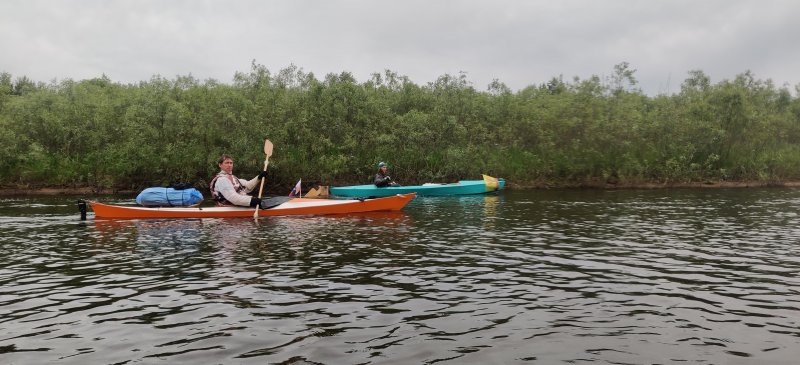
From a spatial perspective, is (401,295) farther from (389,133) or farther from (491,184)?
(389,133)

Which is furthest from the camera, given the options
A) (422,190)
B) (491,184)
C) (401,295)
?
(491,184)

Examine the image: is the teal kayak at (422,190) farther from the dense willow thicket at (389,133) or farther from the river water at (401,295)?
the river water at (401,295)

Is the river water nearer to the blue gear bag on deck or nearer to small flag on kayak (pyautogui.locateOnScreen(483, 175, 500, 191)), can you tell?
the blue gear bag on deck

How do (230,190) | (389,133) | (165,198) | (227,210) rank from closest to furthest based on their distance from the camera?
(230,190)
(227,210)
(165,198)
(389,133)

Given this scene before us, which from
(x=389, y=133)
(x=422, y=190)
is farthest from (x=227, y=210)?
(x=389, y=133)

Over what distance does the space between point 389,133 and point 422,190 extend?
38.5 ft

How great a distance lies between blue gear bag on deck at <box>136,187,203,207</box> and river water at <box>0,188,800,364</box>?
2708mm

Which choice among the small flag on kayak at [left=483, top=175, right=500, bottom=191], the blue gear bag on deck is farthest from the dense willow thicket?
the blue gear bag on deck

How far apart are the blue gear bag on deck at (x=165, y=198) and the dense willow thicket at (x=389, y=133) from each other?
17414 mm

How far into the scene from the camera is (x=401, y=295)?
8.19 m

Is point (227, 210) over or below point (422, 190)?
below

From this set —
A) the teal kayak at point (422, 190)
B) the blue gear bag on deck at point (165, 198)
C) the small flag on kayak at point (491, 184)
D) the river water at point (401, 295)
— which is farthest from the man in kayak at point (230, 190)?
the small flag on kayak at point (491, 184)

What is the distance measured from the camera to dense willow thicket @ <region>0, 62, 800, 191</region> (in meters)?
36.8

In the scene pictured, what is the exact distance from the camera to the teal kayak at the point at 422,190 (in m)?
28.5
